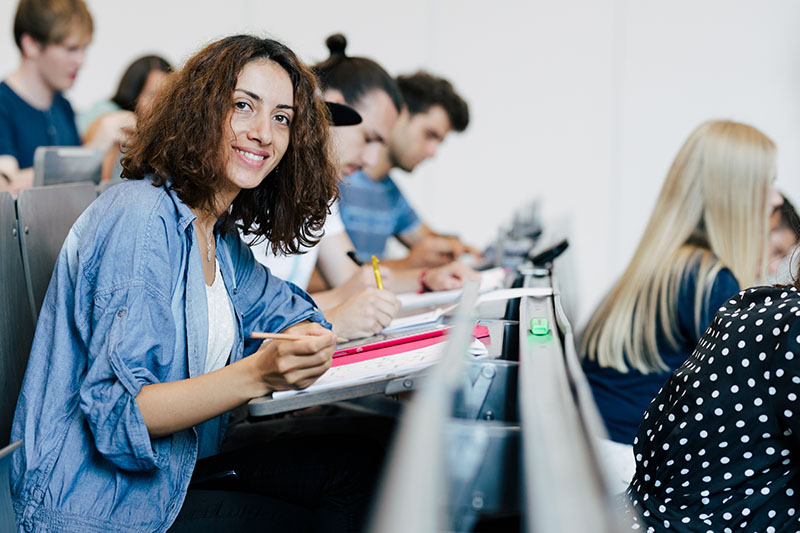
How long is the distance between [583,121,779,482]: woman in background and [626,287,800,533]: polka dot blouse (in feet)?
2.60

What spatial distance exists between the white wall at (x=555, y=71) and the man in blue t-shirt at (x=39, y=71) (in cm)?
233

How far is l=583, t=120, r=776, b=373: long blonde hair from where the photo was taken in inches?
72.1

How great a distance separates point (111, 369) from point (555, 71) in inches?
177

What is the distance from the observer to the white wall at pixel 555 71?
16.1 feet

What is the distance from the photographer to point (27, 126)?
2.72m

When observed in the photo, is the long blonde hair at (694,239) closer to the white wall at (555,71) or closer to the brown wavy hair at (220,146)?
the brown wavy hair at (220,146)

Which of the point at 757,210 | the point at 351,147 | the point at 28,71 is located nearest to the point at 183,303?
the point at 351,147

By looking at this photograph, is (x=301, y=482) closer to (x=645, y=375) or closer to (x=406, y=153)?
(x=645, y=375)

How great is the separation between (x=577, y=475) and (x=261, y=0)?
5.03 metres

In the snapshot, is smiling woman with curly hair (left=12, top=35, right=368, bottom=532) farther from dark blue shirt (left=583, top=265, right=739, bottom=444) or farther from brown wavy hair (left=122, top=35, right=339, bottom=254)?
dark blue shirt (left=583, top=265, right=739, bottom=444)

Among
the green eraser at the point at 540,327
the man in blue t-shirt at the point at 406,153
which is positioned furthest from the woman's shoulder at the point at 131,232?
the man in blue t-shirt at the point at 406,153

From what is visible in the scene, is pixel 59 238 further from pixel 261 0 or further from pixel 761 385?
pixel 261 0

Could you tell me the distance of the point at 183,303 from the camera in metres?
1.09

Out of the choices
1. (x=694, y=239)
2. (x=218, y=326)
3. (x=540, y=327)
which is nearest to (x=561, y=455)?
(x=540, y=327)
